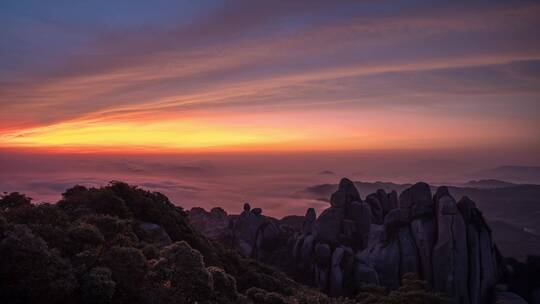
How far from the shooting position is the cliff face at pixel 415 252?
48.5m

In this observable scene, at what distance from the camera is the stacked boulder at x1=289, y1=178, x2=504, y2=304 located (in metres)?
48.5

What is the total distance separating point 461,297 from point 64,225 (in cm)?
4295

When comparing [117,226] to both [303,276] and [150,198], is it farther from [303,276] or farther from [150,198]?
[303,276]

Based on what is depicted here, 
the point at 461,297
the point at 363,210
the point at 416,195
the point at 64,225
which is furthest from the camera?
the point at 363,210

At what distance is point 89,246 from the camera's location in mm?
19344

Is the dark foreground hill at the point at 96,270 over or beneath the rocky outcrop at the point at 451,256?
over

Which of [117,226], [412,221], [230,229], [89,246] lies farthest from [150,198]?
[230,229]

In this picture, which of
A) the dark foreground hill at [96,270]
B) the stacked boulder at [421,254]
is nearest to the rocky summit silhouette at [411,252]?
the stacked boulder at [421,254]

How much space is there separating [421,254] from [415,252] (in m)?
0.80

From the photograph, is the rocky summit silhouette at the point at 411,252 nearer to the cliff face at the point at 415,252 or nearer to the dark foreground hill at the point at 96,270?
the cliff face at the point at 415,252

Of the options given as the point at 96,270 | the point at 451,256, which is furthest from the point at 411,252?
the point at 96,270

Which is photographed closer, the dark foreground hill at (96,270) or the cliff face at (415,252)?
the dark foreground hill at (96,270)

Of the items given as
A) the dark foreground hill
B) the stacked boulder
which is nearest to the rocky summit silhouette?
the stacked boulder

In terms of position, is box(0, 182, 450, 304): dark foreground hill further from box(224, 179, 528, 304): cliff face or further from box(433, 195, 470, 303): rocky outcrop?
box(224, 179, 528, 304): cliff face
